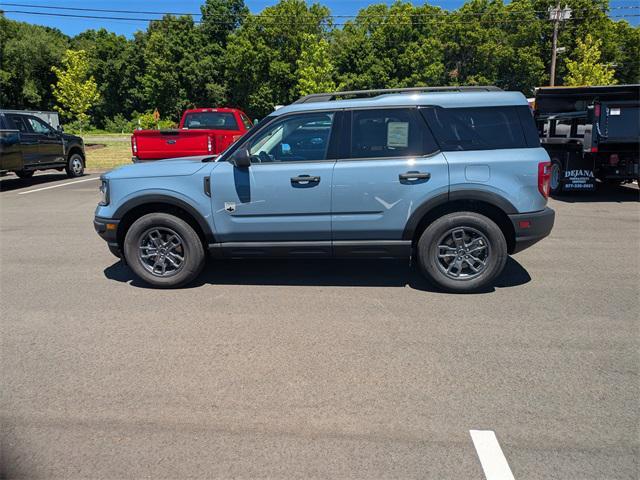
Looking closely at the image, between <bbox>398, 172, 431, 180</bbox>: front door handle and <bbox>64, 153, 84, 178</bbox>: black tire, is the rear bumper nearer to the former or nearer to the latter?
<bbox>398, 172, 431, 180</bbox>: front door handle

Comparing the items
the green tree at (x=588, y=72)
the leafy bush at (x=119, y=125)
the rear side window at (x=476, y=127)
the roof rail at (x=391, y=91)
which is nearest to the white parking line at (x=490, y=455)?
the rear side window at (x=476, y=127)

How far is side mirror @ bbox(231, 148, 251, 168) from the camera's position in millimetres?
5188

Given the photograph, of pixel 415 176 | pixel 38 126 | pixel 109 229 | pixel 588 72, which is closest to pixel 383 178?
pixel 415 176

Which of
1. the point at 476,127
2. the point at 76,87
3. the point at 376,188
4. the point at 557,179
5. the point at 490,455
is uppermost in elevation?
the point at 76,87

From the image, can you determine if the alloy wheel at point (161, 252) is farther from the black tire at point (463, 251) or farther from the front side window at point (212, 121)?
the front side window at point (212, 121)

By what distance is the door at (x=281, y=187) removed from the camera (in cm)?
528

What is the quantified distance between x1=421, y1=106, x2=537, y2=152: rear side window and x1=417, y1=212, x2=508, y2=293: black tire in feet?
2.27

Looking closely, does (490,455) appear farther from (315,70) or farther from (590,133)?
(315,70)

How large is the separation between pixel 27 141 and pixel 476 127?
13.6 metres

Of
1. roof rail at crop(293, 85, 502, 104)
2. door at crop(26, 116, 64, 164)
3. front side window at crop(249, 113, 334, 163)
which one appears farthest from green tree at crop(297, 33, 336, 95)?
front side window at crop(249, 113, 334, 163)

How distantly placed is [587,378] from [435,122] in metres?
2.73

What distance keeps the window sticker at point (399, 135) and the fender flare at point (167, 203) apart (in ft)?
6.68

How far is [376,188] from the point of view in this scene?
17.1ft

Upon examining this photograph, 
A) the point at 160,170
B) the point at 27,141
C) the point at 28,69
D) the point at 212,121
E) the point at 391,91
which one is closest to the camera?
the point at 160,170
